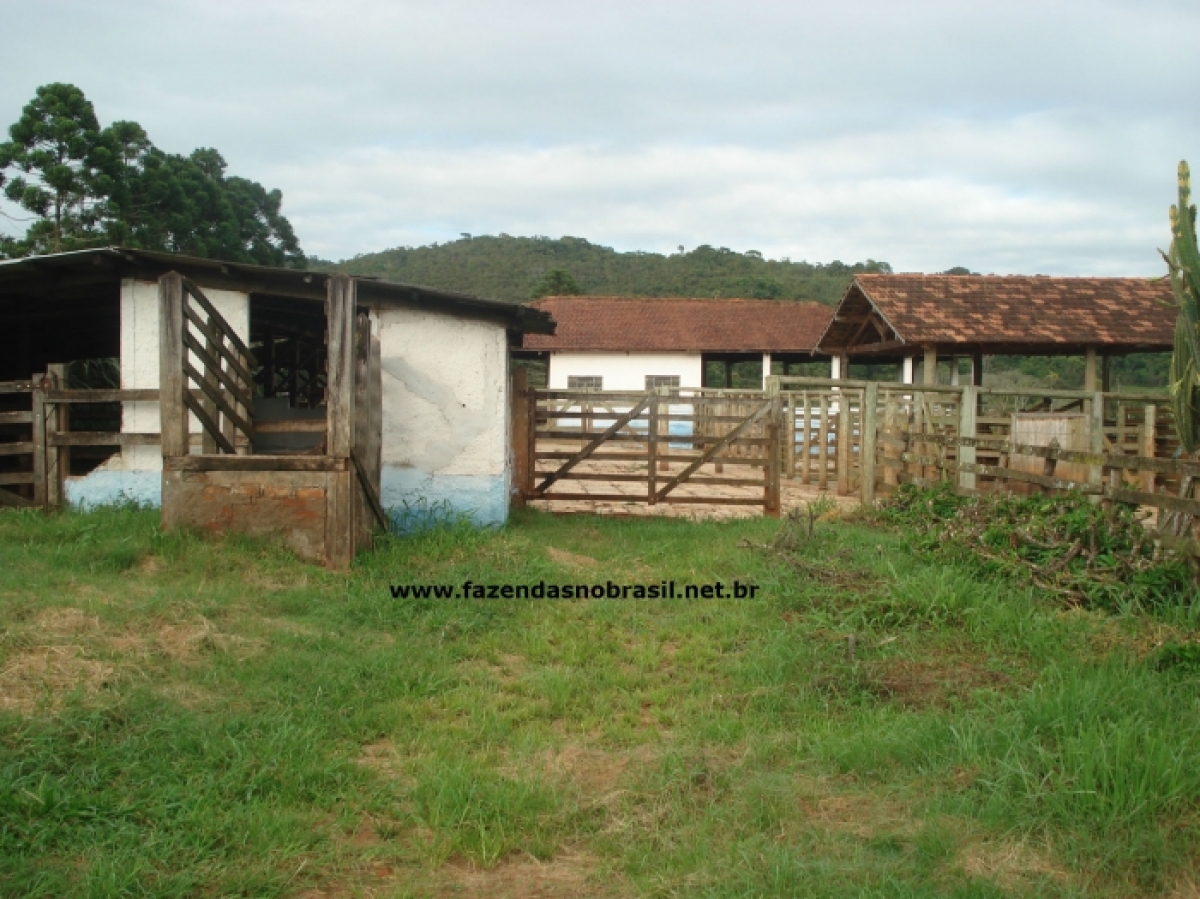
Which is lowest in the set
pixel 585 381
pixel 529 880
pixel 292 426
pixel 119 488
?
pixel 529 880

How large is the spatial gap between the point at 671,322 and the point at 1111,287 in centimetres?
1321

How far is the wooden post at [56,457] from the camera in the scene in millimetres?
9383

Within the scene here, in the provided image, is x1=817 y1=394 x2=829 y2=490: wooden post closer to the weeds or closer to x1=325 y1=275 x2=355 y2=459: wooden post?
the weeds

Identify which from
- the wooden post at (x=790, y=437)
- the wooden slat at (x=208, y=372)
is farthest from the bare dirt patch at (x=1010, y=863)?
the wooden post at (x=790, y=437)

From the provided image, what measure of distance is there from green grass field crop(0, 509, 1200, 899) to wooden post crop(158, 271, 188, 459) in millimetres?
996

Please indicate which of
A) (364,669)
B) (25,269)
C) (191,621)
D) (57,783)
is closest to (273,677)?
(364,669)

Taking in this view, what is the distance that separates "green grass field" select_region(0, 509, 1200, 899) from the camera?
11.2 ft

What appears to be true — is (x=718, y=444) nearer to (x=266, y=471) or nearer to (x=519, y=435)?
(x=519, y=435)

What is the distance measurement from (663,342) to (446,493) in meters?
20.3

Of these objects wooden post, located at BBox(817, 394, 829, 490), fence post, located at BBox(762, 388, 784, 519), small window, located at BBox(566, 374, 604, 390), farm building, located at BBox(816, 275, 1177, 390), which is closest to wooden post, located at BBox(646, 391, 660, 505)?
fence post, located at BBox(762, 388, 784, 519)

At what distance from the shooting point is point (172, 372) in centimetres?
792

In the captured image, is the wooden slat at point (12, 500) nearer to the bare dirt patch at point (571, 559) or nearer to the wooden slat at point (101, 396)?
the wooden slat at point (101, 396)

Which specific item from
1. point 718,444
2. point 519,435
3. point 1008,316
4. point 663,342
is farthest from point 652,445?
point 663,342

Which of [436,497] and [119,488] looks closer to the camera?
[119,488]
